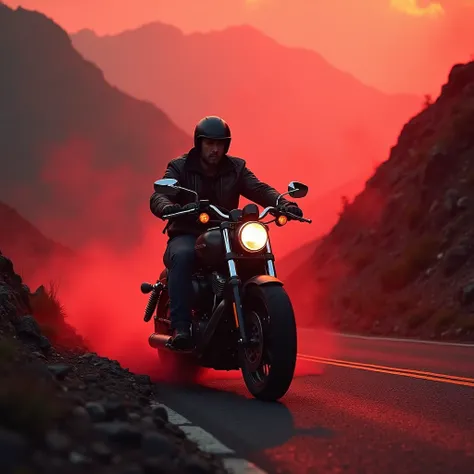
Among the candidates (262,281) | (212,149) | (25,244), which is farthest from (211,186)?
(25,244)

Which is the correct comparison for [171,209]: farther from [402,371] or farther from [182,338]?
[402,371]

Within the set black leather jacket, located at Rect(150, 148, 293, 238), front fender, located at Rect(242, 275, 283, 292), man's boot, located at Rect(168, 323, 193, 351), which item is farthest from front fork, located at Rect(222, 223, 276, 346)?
black leather jacket, located at Rect(150, 148, 293, 238)

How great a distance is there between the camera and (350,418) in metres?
6.15

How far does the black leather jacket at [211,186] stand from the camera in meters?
8.22

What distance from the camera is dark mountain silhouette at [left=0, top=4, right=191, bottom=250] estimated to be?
403ft

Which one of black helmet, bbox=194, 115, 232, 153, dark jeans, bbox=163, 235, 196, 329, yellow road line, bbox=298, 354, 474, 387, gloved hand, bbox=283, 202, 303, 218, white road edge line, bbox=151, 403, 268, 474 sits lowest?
white road edge line, bbox=151, 403, 268, 474

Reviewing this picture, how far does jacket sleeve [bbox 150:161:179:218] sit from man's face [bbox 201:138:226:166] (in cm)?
30

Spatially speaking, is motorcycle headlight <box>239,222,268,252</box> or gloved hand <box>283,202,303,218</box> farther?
gloved hand <box>283,202,303,218</box>

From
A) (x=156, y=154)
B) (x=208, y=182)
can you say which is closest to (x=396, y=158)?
(x=208, y=182)

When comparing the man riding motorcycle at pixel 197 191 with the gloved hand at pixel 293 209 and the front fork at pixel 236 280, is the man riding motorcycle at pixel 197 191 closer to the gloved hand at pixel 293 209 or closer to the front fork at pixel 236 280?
the gloved hand at pixel 293 209

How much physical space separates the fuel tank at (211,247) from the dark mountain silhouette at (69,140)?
108621mm

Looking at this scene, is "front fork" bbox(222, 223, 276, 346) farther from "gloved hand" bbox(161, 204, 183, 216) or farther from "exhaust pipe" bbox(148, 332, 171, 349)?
"exhaust pipe" bbox(148, 332, 171, 349)

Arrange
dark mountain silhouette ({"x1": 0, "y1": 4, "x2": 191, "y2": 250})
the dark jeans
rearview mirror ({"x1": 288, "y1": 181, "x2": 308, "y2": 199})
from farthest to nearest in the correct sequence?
1. dark mountain silhouette ({"x1": 0, "y1": 4, "x2": 191, "y2": 250})
2. rearview mirror ({"x1": 288, "y1": 181, "x2": 308, "y2": 199})
3. the dark jeans

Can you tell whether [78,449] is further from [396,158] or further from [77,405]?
[396,158]
